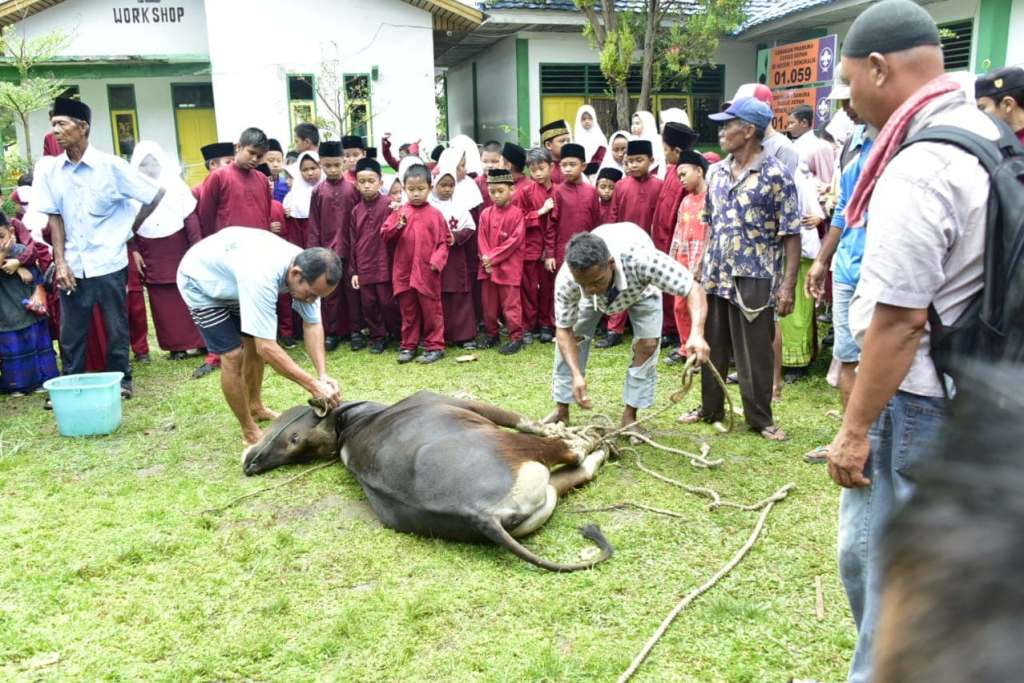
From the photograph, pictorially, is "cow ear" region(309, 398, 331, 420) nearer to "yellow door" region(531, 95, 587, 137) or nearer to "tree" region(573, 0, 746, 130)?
"tree" region(573, 0, 746, 130)

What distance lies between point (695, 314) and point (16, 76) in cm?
1523

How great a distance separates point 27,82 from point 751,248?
11051 millimetres

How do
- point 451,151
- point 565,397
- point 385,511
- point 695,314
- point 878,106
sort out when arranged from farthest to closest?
point 451,151 < point 565,397 < point 695,314 < point 385,511 < point 878,106

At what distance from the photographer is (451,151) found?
934 cm

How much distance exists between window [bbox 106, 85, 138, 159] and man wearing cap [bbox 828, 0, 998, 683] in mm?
17095

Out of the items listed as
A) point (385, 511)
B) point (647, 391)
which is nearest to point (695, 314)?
point (647, 391)

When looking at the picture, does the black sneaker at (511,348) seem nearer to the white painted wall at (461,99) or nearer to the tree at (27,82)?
the tree at (27,82)

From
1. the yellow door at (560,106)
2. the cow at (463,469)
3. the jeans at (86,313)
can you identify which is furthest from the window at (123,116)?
the cow at (463,469)

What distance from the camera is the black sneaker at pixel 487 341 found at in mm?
8023

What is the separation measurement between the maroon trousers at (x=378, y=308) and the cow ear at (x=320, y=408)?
10.0 feet

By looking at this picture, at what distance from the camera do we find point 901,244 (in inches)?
76.0

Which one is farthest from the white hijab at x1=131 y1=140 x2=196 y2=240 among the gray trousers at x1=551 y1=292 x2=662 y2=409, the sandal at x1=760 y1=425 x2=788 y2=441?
the sandal at x1=760 y1=425 x2=788 y2=441

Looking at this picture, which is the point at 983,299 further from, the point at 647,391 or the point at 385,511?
the point at 647,391

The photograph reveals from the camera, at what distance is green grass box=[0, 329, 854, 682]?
3012 mm
